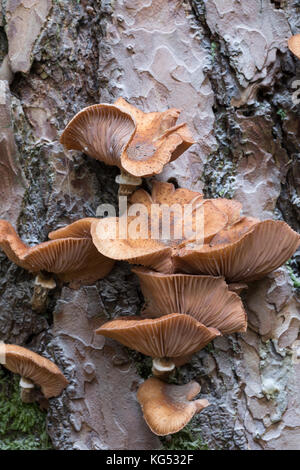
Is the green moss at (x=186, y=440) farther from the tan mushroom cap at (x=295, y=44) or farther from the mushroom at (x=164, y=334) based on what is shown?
the tan mushroom cap at (x=295, y=44)

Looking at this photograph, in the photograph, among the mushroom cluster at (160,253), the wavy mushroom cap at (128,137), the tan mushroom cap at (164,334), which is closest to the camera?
the tan mushroom cap at (164,334)

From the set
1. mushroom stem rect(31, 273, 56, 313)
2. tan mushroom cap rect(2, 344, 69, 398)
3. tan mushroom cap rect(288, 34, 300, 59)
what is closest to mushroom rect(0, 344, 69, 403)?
tan mushroom cap rect(2, 344, 69, 398)

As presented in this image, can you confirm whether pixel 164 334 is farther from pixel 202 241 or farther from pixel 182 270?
pixel 202 241

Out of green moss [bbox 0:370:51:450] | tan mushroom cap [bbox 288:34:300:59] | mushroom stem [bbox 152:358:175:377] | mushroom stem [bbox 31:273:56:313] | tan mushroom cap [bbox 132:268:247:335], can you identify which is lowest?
green moss [bbox 0:370:51:450]

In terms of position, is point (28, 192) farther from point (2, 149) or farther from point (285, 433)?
point (285, 433)

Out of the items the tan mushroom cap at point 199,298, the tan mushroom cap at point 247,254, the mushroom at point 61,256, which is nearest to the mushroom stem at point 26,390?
the mushroom at point 61,256

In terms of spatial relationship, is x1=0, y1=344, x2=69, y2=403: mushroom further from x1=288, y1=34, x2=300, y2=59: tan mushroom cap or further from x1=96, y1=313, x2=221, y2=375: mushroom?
x1=288, y1=34, x2=300, y2=59: tan mushroom cap

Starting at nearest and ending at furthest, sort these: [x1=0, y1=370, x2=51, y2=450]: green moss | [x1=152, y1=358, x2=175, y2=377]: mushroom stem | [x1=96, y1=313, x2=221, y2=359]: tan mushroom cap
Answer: [x1=96, y1=313, x2=221, y2=359]: tan mushroom cap
[x1=152, y1=358, x2=175, y2=377]: mushroom stem
[x1=0, y1=370, x2=51, y2=450]: green moss

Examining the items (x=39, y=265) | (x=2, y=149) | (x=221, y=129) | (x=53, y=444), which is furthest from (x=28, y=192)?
(x=53, y=444)
